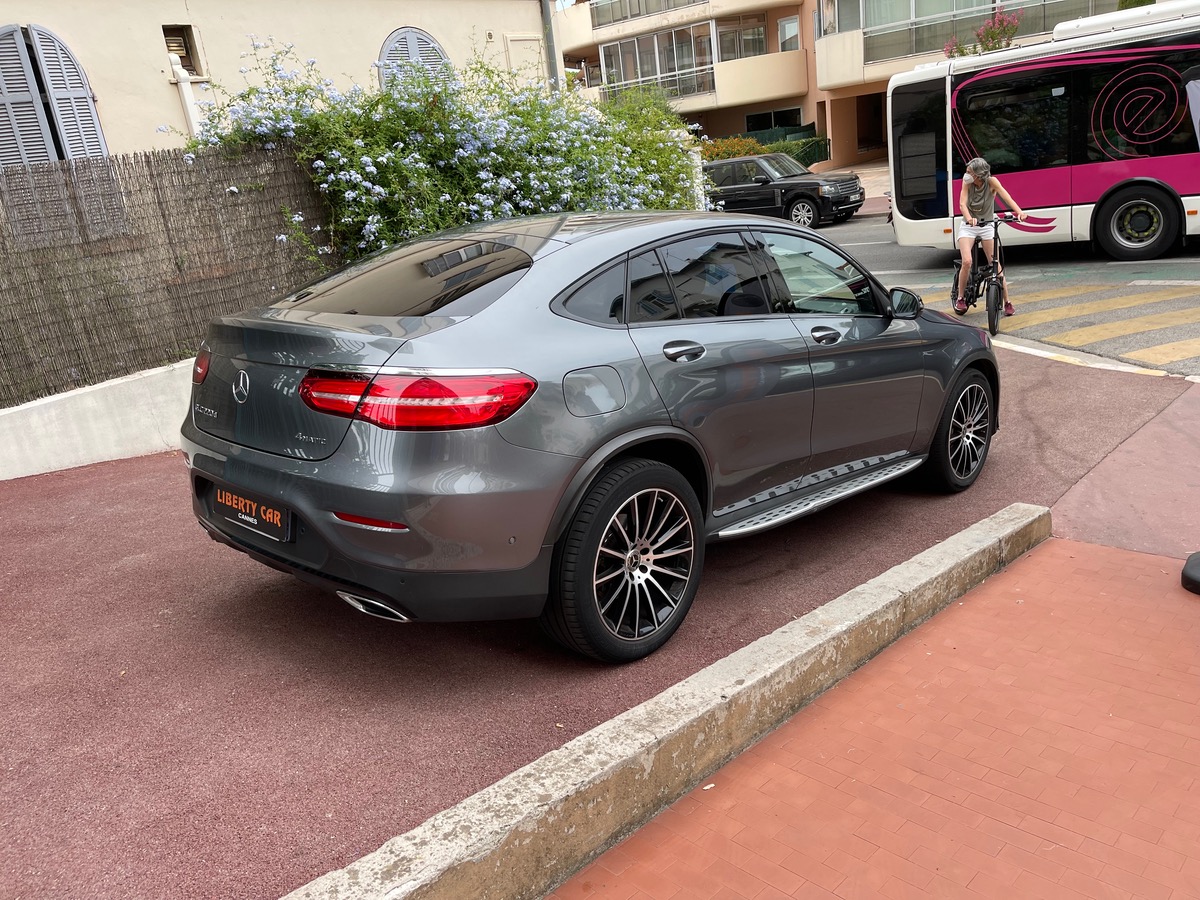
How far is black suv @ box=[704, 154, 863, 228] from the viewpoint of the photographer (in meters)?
21.2

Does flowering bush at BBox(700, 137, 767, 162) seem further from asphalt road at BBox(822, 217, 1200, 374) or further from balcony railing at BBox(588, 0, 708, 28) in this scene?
asphalt road at BBox(822, 217, 1200, 374)

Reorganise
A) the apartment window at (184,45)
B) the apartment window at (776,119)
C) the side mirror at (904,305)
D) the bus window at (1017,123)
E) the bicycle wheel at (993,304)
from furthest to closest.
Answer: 1. the apartment window at (776,119)
2. the bus window at (1017,123)
3. the apartment window at (184,45)
4. the bicycle wheel at (993,304)
5. the side mirror at (904,305)

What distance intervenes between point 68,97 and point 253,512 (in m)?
9.00

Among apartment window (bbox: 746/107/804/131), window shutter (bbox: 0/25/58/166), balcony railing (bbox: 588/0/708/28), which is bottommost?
apartment window (bbox: 746/107/804/131)

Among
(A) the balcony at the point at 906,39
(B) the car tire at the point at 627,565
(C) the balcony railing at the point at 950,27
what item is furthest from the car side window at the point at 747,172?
(B) the car tire at the point at 627,565

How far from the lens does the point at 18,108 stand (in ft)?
32.3

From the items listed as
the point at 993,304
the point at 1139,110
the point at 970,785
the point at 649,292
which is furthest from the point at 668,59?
the point at 970,785

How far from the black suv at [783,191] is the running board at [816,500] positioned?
16954mm

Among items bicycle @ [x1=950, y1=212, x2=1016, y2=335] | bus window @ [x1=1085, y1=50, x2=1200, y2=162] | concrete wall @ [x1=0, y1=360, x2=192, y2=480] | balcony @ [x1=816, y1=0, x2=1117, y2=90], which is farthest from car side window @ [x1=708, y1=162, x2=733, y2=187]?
concrete wall @ [x1=0, y1=360, x2=192, y2=480]

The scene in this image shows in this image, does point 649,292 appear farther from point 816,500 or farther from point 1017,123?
point 1017,123

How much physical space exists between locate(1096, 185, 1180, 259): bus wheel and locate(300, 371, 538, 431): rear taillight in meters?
12.1

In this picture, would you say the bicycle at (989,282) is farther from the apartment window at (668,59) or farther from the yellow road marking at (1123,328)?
the apartment window at (668,59)

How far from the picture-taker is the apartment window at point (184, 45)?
11.2m

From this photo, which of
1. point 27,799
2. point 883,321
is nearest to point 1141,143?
point 883,321
